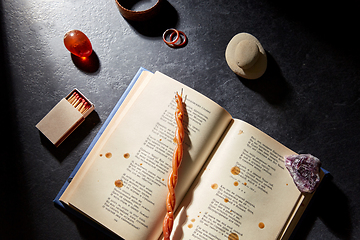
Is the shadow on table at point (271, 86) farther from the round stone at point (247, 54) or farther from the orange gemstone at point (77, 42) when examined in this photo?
the orange gemstone at point (77, 42)

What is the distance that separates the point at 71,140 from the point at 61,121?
58mm

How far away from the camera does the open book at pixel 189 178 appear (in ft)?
1.92

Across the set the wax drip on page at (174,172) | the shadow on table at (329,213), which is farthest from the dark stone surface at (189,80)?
the wax drip on page at (174,172)

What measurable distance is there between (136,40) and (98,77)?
156 mm

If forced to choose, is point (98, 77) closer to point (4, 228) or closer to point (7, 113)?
point (7, 113)

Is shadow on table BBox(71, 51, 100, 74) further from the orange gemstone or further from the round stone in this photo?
the round stone

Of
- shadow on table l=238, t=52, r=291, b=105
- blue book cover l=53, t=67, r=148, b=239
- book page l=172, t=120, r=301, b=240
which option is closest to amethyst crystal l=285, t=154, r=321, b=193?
book page l=172, t=120, r=301, b=240

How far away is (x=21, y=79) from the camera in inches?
28.7

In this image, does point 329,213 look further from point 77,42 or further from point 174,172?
point 77,42

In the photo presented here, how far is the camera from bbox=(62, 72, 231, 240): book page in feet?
1.92

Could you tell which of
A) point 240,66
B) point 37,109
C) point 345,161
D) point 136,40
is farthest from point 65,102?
point 345,161

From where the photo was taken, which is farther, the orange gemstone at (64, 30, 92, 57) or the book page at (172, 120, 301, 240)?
the orange gemstone at (64, 30, 92, 57)

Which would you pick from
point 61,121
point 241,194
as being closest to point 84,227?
point 61,121

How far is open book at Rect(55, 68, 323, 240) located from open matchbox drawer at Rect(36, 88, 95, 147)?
4.3 inches
